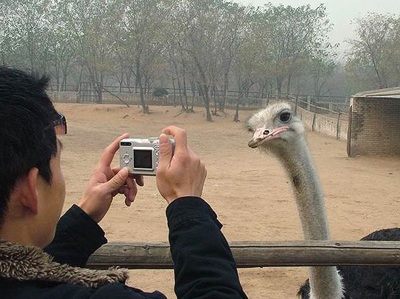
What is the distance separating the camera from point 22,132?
727mm

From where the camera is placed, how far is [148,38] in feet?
86.3

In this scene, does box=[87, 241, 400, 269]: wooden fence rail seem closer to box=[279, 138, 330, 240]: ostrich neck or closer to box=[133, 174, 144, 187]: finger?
box=[279, 138, 330, 240]: ostrich neck

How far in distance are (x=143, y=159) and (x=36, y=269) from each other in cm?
38

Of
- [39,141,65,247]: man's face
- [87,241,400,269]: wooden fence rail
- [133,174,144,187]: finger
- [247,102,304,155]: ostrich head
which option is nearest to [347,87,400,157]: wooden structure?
[247,102,304,155]: ostrich head

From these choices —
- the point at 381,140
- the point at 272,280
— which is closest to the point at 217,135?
the point at 381,140

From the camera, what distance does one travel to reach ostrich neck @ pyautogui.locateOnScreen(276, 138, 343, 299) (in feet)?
7.69

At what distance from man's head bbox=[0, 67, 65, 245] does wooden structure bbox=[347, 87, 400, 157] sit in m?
12.7

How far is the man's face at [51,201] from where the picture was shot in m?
0.78

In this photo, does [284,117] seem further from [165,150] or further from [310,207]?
[165,150]

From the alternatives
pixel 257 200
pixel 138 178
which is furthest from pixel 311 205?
pixel 257 200

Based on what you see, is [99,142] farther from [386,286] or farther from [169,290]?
[386,286]

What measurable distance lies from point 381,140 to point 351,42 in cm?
1863

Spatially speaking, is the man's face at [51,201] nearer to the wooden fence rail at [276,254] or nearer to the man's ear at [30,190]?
the man's ear at [30,190]

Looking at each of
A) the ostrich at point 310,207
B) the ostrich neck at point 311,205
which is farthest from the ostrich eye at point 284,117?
the ostrich neck at point 311,205
